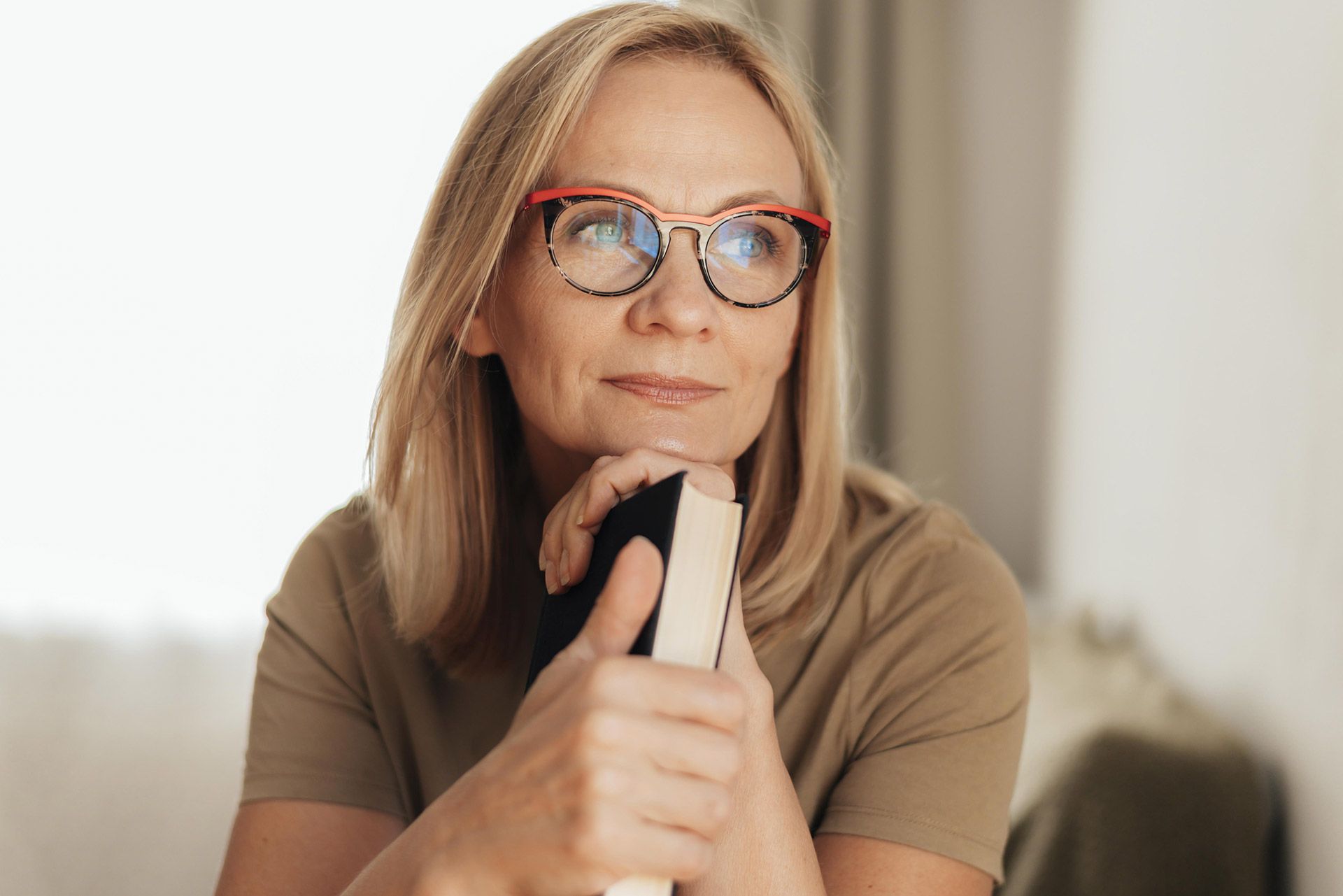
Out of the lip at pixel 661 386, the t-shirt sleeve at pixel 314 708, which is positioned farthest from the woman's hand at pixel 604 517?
the t-shirt sleeve at pixel 314 708

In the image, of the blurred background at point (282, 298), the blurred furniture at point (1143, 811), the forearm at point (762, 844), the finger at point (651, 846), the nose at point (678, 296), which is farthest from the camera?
the blurred background at point (282, 298)

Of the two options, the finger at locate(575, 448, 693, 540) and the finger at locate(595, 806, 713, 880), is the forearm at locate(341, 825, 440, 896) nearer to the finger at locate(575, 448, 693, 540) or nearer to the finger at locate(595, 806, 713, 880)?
the finger at locate(595, 806, 713, 880)

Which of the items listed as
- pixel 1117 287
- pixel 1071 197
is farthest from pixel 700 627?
pixel 1071 197

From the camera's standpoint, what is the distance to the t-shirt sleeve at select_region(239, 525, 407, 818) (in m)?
1.19

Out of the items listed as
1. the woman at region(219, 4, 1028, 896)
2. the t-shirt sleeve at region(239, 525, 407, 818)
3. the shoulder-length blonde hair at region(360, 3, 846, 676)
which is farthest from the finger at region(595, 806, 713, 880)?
the t-shirt sleeve at region(239, 525, 407, 818)

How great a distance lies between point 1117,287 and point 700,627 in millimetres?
1772

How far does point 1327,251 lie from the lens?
1184 mm

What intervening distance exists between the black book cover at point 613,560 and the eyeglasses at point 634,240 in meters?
0.28

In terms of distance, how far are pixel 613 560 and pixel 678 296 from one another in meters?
0.33

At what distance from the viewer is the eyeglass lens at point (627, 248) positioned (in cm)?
105

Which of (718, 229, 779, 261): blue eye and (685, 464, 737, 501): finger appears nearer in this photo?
(685, 464, 737, 501): finger

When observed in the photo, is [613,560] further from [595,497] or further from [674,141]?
[674,141]

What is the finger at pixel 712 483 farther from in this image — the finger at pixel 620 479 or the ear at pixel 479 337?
the ear at pixel 479 337

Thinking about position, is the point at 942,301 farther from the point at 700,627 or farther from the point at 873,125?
the point at 700,627
